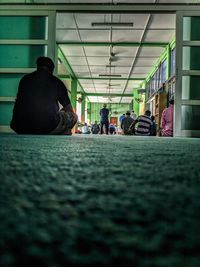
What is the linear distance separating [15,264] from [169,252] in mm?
93

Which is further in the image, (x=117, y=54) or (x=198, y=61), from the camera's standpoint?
(x=117, y=54)

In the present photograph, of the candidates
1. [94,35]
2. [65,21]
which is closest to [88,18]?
[65,21]

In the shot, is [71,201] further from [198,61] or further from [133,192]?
[198,61]

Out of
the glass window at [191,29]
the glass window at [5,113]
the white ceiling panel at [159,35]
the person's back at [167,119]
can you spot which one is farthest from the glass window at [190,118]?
the white ceiling panel at [159,35]

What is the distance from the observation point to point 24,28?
4.25m

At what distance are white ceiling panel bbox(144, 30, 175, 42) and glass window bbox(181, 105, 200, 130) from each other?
3.59 m

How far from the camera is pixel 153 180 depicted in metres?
0.46

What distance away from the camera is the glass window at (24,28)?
13.9ft

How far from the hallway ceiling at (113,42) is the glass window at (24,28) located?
2064 millimetres

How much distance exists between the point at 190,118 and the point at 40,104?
7.55 ft

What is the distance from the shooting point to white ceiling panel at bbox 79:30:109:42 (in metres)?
7.25

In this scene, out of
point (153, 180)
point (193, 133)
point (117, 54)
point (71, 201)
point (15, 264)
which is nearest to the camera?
point (15, 264)

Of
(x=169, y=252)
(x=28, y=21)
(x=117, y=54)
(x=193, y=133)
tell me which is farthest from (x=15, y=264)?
(x=117, y=54)

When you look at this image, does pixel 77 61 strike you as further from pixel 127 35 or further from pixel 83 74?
pixel 127 35
